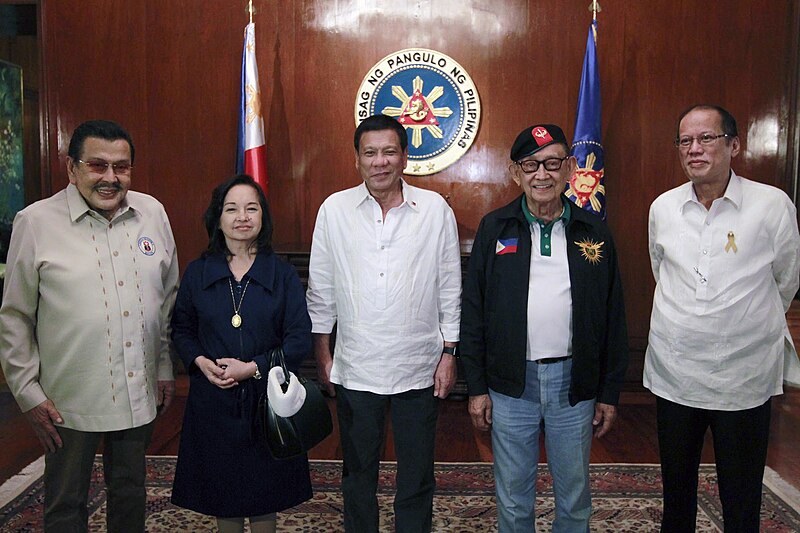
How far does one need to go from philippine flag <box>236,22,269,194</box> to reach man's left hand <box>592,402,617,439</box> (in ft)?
9.04

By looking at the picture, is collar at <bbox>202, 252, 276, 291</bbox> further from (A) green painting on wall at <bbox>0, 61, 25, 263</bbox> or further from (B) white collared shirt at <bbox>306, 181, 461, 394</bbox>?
(A) green painting on wall at <bbox>0, 61, 25, 263</bbox>

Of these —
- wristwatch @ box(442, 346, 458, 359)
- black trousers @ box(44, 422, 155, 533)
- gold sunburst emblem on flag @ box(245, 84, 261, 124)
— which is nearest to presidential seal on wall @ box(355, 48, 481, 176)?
gold sunburst emblem on flag @ box(245, 84, 261, 124)

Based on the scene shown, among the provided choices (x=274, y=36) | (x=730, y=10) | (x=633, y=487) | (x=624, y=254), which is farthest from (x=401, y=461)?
(x=730, y=10)

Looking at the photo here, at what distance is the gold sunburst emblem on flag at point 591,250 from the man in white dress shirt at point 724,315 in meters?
0.27

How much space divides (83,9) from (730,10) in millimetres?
4282

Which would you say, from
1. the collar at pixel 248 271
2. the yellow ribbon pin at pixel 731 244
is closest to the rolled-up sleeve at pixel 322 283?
the collar at pixel 248 271

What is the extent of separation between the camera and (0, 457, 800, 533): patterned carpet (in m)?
2.61

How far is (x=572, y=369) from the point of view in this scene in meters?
1.95

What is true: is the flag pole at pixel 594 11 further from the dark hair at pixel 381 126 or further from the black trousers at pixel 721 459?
the black trousers at pixel 721 459

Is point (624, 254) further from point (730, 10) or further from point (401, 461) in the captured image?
point (401, 461)

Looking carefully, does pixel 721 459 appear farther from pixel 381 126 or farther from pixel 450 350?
pixel 381 126

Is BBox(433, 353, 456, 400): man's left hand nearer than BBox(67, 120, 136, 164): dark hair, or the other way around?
BBox(67, 120, 136, 164): dark hair

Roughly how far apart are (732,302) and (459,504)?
1.42 metres

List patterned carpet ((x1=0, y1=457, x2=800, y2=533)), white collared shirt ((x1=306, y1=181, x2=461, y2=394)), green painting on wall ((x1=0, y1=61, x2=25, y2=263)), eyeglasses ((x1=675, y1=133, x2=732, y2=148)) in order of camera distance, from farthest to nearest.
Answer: green painting on wall ((x1=0, y1=61, x2=25, y2=263))
patterned carpet ((x1=0, y1=457, x2=800, y2=533))
white collared shirt ((x1=306, y1=181, x2=461, y2=394))
eyeglasses ((x1=675, y1=133, x2=732, y2=148))
